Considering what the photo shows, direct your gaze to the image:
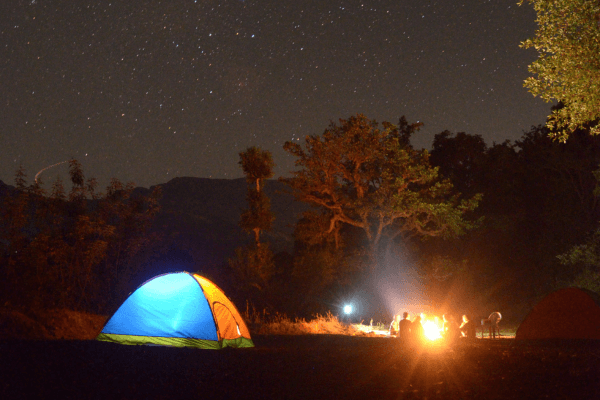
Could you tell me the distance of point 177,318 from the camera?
11.4 meters

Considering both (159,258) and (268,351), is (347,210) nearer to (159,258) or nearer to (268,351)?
(159,258)

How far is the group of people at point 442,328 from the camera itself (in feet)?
38.7

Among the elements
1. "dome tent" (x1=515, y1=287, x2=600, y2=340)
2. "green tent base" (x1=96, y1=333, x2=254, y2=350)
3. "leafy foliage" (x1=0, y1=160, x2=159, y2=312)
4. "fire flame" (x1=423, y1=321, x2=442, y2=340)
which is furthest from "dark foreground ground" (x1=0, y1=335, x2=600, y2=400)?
"leafy foliage" (x1=0, y1=160, x2=159, y2=312)

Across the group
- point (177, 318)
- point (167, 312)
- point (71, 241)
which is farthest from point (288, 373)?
point (71, 241)

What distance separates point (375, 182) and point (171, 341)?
16397mm

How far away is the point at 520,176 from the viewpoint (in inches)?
1205

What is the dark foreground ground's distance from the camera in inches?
247

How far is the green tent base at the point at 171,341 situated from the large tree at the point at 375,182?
14.2 m

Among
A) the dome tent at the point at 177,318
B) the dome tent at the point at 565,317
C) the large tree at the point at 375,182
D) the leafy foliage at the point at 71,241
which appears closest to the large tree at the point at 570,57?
the dome tent at the point at 565,317

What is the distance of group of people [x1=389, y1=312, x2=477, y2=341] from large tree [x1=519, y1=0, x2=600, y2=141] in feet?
17.9

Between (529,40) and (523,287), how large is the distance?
73.2 ft

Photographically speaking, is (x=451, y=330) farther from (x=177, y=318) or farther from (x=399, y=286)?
(x=399, y=286)

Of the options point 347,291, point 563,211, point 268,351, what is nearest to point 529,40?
point 268,351

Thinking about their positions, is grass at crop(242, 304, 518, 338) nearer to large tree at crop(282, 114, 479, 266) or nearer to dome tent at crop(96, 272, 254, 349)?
dome tent at crop(96, 272, 254, 349)
